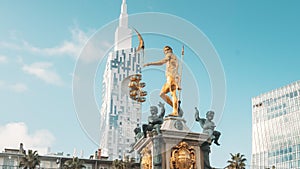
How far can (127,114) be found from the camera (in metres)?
20.4

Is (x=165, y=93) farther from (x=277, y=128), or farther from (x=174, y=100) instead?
(x=277, y=128)

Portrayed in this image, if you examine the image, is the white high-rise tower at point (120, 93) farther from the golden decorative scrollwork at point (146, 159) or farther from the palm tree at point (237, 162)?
the palm tree at point (237, 162)

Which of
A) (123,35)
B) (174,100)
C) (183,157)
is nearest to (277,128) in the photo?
(174,100)

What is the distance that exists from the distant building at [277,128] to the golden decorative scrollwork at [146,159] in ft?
265

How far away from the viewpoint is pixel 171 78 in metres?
21.6

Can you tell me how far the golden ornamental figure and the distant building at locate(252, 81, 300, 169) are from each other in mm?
80397

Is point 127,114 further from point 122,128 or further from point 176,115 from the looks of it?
point 176,115

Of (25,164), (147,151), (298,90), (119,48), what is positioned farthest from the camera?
(298,90)

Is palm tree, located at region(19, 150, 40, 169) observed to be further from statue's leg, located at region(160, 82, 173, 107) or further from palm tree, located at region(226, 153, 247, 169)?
statue's leg, located at region(160, 82, 173, 107)

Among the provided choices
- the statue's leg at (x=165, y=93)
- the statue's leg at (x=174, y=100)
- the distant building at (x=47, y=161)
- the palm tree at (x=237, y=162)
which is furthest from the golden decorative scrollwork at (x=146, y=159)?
the distant building at (x=47, y=161)

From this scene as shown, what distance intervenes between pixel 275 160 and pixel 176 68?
8615 cm

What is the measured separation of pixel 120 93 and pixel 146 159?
380 cm

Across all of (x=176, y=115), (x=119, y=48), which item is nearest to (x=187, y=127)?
(x=176, y=115)

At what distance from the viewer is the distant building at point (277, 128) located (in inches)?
3767
